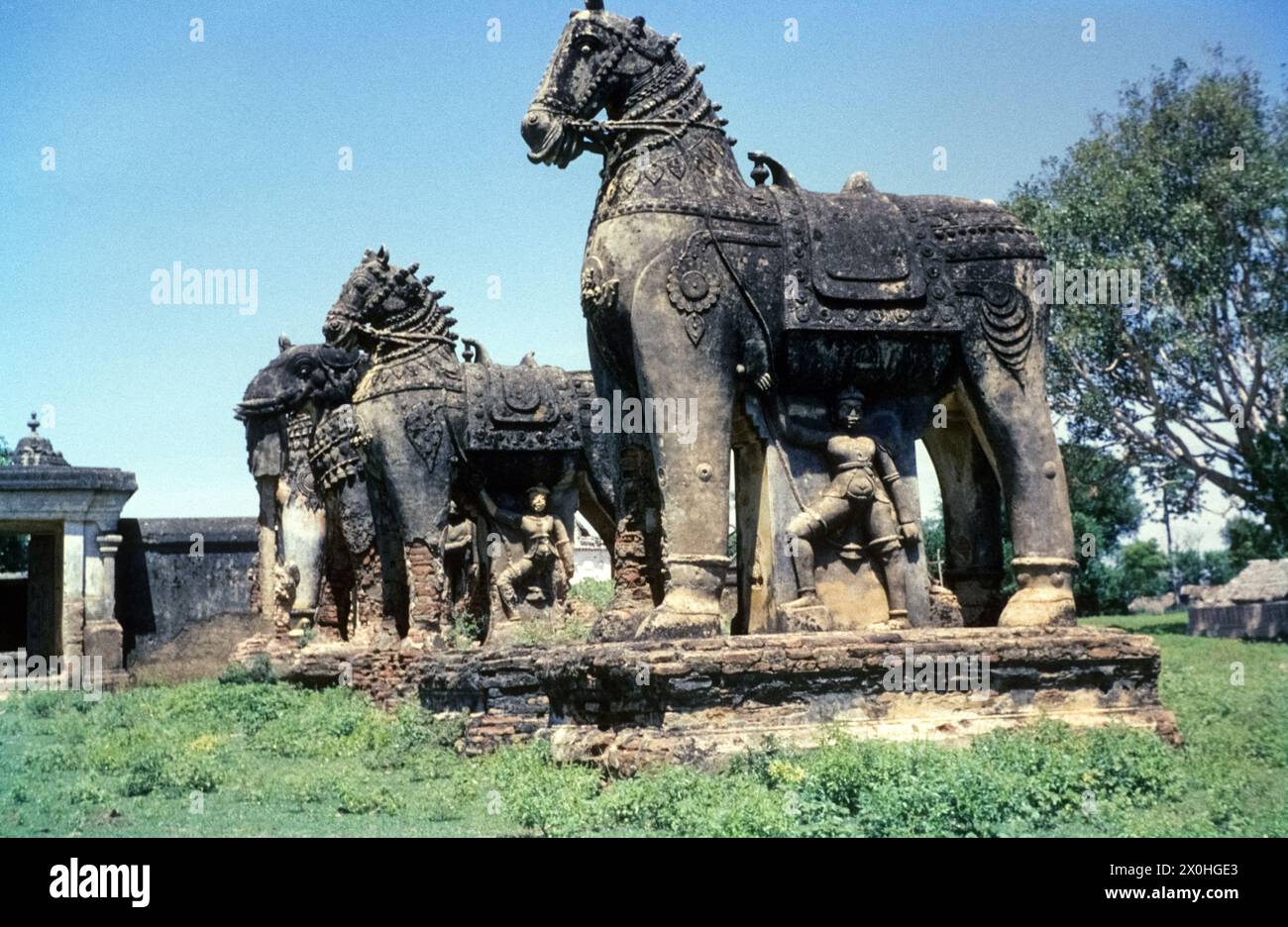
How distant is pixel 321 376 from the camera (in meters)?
19.4

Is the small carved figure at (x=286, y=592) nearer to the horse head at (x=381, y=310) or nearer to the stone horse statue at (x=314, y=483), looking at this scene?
the stone horse statue at (x=314, y=483)

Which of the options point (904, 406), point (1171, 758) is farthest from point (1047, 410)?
point (1171, 758)

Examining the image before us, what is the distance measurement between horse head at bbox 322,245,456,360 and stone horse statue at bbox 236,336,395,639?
168 cm

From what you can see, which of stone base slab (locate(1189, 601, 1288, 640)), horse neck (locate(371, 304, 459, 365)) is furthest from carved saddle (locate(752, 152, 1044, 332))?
stone base slab (locate(1189, 601, 1288, 640))

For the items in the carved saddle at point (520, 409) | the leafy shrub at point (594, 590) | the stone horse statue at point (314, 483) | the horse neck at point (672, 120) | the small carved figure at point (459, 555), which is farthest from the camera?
the leafy shrub at point (594, 590)

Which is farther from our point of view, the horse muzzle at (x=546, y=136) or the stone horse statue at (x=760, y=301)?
the horse muzzle at (x=546, y=136)

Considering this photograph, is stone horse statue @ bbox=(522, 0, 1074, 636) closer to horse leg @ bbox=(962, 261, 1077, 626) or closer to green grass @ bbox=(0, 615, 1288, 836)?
horse leg @ bbox=(962, 261, 1077, 626)

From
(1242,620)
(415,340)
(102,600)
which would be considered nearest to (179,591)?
(102,600)

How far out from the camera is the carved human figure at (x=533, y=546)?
15383 mm

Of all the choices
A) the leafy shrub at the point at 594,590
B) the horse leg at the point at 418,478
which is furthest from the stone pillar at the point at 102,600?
the horse leg at the point at 418,478

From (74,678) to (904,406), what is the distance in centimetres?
1710

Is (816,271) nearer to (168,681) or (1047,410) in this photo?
(1047,410)

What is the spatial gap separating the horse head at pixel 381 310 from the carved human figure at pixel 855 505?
21.7 ft

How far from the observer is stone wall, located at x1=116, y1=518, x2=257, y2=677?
2617 cm
